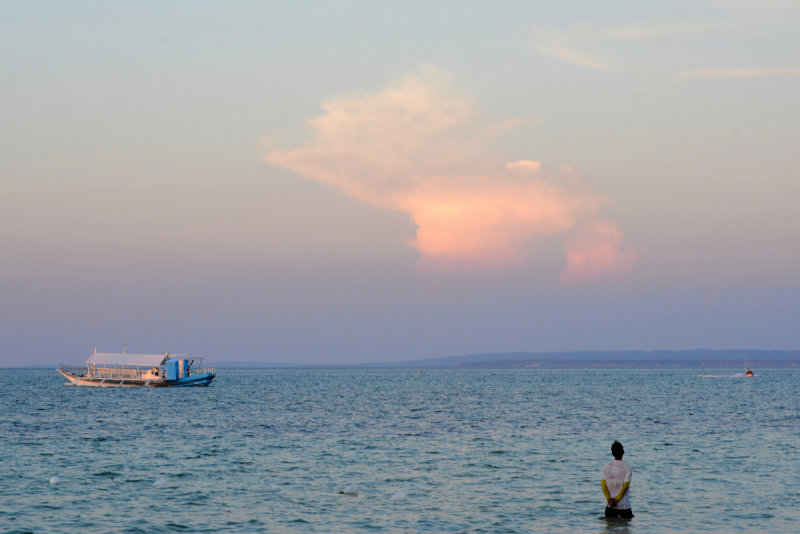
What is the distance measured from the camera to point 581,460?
44.4m

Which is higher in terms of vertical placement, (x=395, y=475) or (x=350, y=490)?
(x=350, y=490)

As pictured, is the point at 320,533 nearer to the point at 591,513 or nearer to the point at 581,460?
the point at 591,513

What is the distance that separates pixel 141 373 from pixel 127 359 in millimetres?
6256

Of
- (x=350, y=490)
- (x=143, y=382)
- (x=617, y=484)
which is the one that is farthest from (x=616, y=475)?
(x=143, y=382)

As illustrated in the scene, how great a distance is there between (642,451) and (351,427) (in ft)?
88.4

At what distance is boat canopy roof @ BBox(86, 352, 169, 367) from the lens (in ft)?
570

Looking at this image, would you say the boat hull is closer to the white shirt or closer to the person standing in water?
the person standing in water

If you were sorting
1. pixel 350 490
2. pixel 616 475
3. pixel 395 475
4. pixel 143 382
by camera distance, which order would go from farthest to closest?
pixel 143 382 → pixel 395 475 → pixel 350 490 → pixel 616 475

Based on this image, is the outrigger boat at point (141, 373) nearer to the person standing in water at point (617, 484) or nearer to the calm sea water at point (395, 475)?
the calm sea water at point (395, 475)

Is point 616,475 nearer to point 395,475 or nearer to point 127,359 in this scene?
point 395,475

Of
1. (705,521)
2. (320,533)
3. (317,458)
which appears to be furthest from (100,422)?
(705,521)

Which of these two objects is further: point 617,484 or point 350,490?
point 350,490

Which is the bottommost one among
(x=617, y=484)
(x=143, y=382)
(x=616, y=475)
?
(x=143, y=382)

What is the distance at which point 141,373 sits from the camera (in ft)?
566
